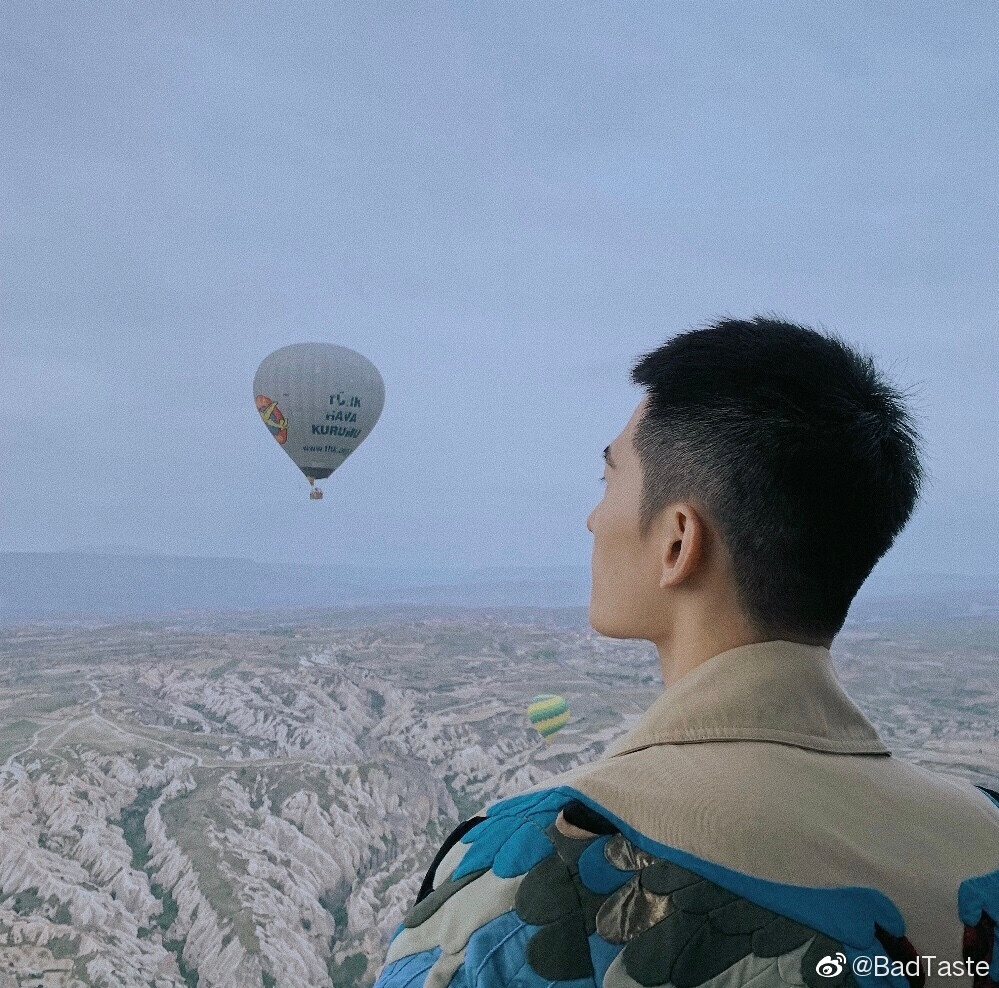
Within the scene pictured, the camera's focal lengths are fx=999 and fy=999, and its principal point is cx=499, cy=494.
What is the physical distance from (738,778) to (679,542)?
15cm

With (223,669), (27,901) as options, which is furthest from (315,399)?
(223,669)

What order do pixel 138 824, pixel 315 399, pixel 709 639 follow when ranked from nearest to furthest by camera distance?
pixel 709 639 → pixel 315 399 → pixel 138 824

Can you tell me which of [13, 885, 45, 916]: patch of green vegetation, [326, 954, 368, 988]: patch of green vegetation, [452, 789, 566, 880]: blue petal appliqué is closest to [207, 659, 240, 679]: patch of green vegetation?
[13, 885, 45, 916]: patch of green vegetation

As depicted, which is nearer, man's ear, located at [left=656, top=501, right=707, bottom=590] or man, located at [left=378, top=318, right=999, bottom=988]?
man, located at [left=378, top=318, right=999, bottom=988]

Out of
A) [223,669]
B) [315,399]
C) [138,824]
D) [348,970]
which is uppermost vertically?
[315,399]

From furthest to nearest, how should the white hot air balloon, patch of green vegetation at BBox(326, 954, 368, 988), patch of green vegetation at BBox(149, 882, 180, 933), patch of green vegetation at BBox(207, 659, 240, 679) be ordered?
1. patch of green vegetation at BBox(207, 659, 240, 679)
2. patch of green vegetation at BBox(149, 882, 180, 933)
3. patch of green vegetation at BBox(326, 954, 368, 988)
4. the white hot air balloon

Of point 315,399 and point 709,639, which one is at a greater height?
point 315,399

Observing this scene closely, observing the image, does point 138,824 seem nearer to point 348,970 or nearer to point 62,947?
point 62,947

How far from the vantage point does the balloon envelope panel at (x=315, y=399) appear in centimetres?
848

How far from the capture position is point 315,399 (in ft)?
28.0

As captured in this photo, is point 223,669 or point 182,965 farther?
point 223,669

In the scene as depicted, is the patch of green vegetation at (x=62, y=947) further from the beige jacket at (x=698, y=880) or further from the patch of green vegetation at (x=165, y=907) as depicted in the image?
the beige jacket at (x=698, y=880)

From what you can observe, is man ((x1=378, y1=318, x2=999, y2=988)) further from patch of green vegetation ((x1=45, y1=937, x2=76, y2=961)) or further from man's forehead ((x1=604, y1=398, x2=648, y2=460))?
patch of green vegetation ((x1=45, y1=937, x2=76, y2=961))

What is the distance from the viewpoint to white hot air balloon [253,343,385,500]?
8.48 metres
